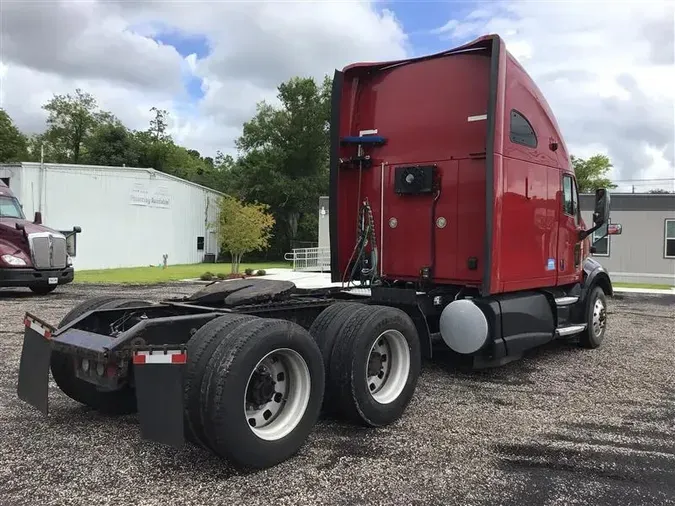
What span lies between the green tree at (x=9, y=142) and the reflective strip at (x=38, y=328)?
55.5m

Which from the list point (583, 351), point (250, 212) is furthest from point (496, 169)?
point (250, 212)

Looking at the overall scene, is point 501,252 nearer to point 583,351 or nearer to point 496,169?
point 496,169

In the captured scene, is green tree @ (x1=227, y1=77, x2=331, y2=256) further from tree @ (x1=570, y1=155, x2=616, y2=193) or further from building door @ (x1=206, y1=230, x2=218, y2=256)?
tree @ (x1=570, y1=155, x2=616, y2=193)

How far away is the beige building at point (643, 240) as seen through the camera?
22141mm

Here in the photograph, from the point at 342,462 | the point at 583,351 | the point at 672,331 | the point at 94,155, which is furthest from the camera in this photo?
the point at 94,155

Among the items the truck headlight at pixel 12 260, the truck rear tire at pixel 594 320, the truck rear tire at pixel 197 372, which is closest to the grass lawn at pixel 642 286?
the truck rear tire at pixel 594 320

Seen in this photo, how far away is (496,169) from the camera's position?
557cm

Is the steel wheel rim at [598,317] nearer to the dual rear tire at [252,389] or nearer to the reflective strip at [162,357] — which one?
the dual rear tire at [252,389]

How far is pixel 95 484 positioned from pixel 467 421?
2.95m

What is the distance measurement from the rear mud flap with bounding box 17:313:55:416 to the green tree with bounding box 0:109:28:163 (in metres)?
55.6

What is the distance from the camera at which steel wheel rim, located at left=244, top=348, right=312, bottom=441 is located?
12.5 feet

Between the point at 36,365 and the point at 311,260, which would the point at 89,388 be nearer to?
the point at 36,365

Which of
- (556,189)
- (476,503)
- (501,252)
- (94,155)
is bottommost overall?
(476,503)

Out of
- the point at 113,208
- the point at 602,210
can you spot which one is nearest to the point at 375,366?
the point at 602,210
